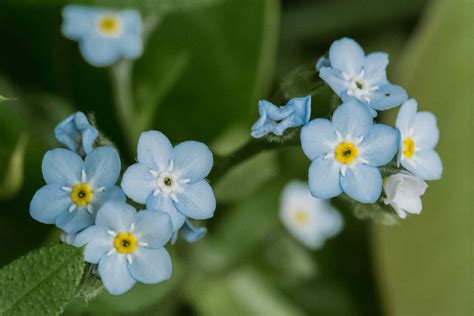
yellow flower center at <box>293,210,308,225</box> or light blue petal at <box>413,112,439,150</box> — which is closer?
light blue petal at <box>413,112,439,150</box>

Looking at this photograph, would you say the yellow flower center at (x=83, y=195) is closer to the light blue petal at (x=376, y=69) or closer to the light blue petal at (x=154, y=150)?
the light blue petal at (x=154, y=150)

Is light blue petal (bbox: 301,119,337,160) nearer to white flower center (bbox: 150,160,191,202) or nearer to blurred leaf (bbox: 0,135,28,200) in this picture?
white flower center (bbox: 150,160,191,202)

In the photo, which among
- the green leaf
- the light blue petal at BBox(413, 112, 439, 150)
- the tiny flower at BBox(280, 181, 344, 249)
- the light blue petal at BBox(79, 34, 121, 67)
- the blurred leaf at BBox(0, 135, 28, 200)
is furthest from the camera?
the tiny flower at BBox(280, 181, 344, 249)

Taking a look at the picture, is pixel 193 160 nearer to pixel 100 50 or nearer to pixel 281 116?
pixel 281 116

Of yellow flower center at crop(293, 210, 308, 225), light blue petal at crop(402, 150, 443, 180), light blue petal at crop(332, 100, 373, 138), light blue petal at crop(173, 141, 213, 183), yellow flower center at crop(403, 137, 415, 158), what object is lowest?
yellow flower center at crop(293, 210, 308, 225)

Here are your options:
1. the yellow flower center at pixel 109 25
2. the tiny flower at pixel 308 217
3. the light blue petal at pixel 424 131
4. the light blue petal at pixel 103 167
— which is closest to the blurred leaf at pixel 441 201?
the tiny flower at pixel 308 217

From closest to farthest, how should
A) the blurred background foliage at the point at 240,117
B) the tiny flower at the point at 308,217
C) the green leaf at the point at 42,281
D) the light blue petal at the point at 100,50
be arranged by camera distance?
the green leaf at the point at 42,281 < the light blue petal at the point at 100,50 < the blurred background foliage at the point at 240,117 < the tiny flower at the point at 308,217

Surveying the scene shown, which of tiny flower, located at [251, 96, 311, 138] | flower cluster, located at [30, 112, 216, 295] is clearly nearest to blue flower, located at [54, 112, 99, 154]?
flower cluster, located at [30, 112, 216, 295]
